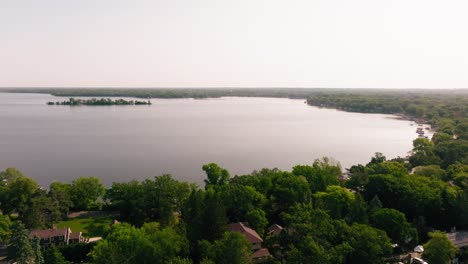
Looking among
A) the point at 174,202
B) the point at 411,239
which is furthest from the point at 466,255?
the point at 174,202

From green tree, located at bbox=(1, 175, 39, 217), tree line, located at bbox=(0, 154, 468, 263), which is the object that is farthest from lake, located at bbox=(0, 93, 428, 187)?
tree line, located at bbox=(0, 154, 468, 263)

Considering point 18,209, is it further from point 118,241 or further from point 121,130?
point 121,130

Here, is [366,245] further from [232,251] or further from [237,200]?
[237,200]

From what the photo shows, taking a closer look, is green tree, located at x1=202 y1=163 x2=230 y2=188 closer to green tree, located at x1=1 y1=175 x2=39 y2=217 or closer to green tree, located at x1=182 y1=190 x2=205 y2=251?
green tree, located at x1=182 y1=190 x2=205 y2=251

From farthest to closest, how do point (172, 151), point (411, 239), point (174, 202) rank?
1. point (172, 151)
2. point (174, 202)
3. point (411, 239)

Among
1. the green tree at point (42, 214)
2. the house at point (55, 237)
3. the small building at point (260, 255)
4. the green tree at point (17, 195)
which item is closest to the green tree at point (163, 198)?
the house at point (55, 237)

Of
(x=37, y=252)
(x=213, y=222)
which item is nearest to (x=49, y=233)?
(x=37, y=252)

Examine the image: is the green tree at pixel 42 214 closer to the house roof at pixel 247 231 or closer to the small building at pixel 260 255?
the house roof at pixel 247 231
